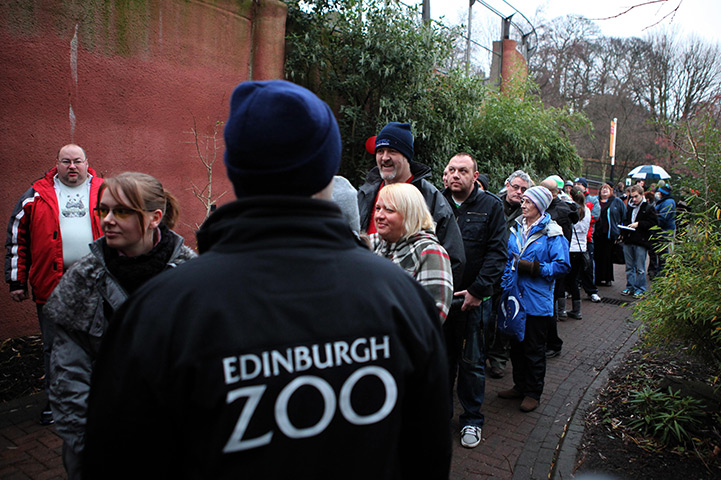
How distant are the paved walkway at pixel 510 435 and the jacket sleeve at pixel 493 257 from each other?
120 centimetres

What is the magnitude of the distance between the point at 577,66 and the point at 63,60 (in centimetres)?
3567

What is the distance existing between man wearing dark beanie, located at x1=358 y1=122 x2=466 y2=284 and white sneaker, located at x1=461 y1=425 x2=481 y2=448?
120 cm

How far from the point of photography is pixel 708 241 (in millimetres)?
4254

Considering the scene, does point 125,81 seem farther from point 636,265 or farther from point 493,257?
point 636,265

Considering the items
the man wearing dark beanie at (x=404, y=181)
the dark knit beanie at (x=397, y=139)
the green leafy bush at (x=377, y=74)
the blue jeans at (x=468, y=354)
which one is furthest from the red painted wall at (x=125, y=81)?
the blue jeans at (x=468, y=354)

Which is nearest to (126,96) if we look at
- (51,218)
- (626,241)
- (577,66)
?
(51,218)

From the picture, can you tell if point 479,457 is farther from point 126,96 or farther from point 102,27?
point 102,27

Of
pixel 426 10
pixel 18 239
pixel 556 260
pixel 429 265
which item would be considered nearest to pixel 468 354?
pixel 429 265

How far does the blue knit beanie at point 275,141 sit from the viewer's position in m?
1.17

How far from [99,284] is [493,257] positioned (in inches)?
114

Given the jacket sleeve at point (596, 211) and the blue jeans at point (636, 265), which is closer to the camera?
the blue jeans at point (636, 265)

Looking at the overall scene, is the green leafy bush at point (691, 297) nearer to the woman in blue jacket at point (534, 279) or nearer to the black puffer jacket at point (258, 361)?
the woman in blue jacket at point (534, 279)

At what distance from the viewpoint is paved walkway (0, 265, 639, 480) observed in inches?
148

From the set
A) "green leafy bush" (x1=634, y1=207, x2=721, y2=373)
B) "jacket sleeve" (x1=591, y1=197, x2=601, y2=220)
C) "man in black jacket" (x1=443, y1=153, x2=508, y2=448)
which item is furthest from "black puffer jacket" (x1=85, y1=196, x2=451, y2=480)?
"jacket sleeve" (x1=591, y1=197, x2=601, y2=220)
